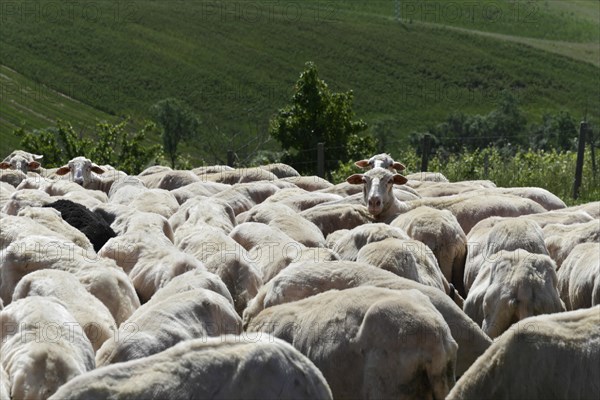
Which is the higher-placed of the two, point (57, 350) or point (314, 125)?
point (57, 350)

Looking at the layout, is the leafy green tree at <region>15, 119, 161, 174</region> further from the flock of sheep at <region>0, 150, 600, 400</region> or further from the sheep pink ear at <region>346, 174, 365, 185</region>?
Answer: the sheep pink ear at <region>346, 174, 365, 185</region>

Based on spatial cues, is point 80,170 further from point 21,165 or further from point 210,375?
point 210,375

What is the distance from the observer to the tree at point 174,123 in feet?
279

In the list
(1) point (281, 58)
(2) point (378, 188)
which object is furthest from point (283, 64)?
(2) point (378, 188)

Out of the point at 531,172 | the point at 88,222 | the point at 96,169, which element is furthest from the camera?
the point at 531,172

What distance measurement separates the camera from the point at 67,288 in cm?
902

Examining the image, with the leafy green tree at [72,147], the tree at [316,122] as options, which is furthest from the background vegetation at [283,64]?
the tree at [316,122]

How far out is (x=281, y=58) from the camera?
11375cm

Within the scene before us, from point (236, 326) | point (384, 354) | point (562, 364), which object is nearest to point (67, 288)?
point (236, 326)

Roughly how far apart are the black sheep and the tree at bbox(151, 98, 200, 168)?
70.2 meters

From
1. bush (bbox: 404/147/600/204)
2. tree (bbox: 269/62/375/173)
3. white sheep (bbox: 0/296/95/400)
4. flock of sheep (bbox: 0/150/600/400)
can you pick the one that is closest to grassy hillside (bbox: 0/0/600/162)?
tree (bbox: 269/62/375/173)

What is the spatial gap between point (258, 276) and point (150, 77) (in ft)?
322

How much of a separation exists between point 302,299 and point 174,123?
3100 inches

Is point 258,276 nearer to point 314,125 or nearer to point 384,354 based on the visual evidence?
point 384,354
